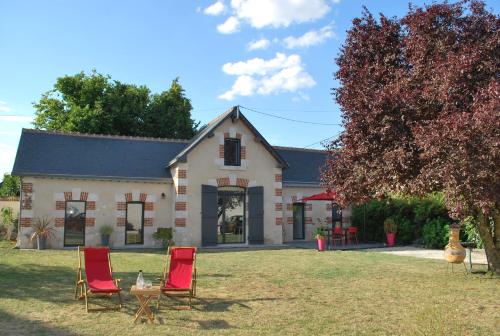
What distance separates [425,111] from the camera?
9.84 metres

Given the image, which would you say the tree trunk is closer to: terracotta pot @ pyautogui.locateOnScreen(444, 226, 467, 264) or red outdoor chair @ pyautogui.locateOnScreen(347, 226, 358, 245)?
terracotta pot @ pyautogui.locateOnScreen(444, 226, 467, 264)

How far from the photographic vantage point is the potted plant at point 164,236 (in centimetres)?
1833

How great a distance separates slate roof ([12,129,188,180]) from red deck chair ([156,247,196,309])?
10.6 m

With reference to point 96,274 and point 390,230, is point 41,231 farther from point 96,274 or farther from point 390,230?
point 390,230

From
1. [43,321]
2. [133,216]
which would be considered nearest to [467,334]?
[43,321]

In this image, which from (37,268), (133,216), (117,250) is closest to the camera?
(37,268)

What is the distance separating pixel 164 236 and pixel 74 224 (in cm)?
345

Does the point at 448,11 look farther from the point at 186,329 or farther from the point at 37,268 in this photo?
the point at 37,268

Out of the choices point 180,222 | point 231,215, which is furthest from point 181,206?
point 231,215

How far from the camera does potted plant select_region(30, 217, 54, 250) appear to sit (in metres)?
17.2

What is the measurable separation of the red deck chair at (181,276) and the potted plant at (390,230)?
13333 mm

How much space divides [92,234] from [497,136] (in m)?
14.7

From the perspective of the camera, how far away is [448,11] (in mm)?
9945

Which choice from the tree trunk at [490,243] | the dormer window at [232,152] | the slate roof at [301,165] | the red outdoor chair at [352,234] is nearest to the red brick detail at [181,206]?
the dormer window at [232,152]
